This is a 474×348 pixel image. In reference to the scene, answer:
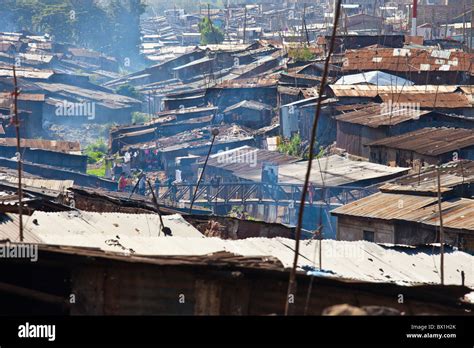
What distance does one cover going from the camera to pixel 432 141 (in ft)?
90.7

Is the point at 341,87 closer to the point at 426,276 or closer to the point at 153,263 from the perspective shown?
the point at 426,276

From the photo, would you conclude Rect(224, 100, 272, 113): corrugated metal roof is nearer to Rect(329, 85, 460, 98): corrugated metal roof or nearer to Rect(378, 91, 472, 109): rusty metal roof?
Rect(329, 85, 460, 98): corrugated metal roof

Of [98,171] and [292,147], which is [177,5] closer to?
[98,171]

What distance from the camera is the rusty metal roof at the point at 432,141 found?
2636cm

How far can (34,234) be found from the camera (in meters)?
9.44

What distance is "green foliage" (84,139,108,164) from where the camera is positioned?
Result: 41.6 meters

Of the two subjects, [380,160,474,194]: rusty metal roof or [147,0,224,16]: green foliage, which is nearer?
[380,160,474,194]: rusty metal roof

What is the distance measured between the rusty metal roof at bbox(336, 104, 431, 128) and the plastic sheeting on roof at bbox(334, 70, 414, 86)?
13.6 feet

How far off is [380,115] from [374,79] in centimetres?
690

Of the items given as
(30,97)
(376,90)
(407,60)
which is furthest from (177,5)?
(376,90)

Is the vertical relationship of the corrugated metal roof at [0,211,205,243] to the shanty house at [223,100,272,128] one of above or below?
above

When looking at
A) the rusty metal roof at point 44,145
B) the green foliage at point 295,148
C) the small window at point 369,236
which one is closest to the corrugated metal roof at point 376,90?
the green foliage at point 295,148

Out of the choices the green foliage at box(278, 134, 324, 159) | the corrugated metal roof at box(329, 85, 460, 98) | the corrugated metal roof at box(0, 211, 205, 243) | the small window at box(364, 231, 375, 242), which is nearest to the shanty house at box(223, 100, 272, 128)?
the corrugated metal roof at box(329, 85, 460, 98)

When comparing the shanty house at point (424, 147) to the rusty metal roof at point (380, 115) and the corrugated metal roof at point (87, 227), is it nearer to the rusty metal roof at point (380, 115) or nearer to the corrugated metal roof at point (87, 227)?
the rusty metal roof at point (380, 115)
